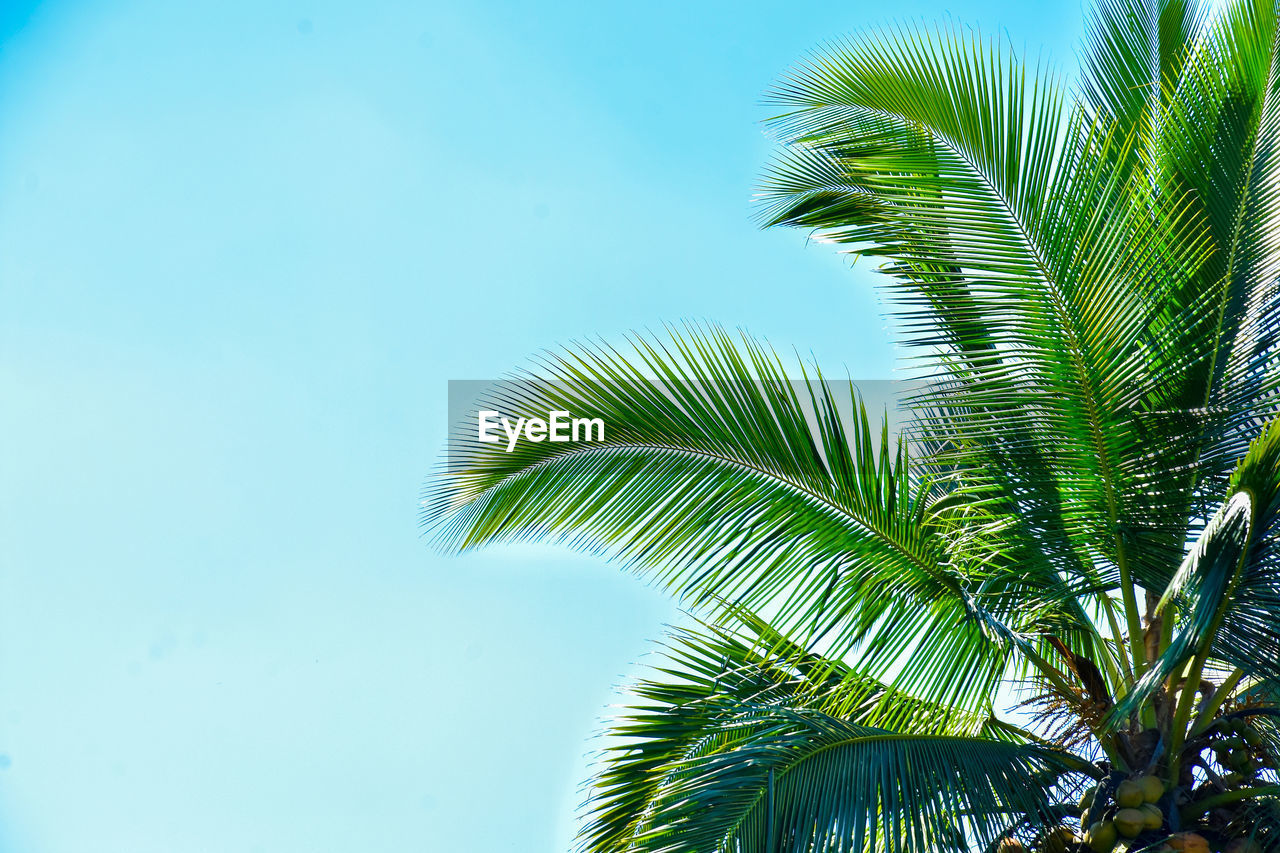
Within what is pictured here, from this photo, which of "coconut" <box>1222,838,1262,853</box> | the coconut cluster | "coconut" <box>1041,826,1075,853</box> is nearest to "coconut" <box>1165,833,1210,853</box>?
the coconut cluster

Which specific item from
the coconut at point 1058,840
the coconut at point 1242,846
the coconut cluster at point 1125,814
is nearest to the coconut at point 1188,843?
the coconut cluster at point 1125,814

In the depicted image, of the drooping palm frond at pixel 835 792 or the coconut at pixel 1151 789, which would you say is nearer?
the drooping palm frond at pixel 835 792

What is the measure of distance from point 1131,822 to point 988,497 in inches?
58.2

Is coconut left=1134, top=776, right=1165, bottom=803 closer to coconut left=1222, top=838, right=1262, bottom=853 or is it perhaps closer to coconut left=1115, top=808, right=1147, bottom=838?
coconut left=1115, top=808, right=1147, bottom=838

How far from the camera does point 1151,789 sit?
450cm

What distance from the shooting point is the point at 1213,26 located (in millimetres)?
5293

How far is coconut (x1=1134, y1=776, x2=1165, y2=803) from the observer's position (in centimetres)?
449

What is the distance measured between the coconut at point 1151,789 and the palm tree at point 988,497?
Answer: 0.02 metres

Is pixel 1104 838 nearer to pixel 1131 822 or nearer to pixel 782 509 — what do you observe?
pixel 1131 822

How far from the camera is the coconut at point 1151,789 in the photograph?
4488 millimetres

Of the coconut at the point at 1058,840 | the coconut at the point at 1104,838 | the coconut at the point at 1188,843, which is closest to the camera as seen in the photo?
the coconut at the point at 1188,843

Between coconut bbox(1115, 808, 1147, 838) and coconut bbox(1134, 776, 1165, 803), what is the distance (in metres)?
0.09

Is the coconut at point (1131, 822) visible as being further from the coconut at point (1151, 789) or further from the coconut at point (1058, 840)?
the coconut at point (1058, 840)

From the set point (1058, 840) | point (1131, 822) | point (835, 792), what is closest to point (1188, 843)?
point (1131, 822)
